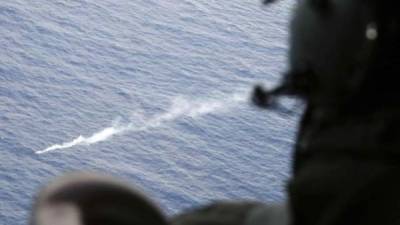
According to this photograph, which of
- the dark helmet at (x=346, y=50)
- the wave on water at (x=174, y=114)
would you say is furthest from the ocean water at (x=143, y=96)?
the dark helmet at (x=346, y=50)

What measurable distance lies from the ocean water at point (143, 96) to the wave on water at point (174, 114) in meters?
0.01

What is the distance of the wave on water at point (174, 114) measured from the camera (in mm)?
8492

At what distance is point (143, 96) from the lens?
28.6 feet

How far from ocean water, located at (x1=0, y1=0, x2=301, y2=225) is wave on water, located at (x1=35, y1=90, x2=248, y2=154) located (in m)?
0.01

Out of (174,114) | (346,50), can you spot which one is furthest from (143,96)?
(346,50)

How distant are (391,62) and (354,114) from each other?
3 centimetres

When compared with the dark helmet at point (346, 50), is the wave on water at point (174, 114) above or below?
below

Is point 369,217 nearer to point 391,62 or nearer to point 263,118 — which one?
point 391,62

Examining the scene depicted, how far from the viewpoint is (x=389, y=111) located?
1.48ft

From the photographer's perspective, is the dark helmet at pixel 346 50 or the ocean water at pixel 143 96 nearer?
the dark helmet at pixel 346 50

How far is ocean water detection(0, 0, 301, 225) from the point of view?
305 inches

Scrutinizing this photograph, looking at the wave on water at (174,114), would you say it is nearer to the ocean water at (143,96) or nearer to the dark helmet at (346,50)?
the ocean water at (143,96)

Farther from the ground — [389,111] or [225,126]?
[389,111]

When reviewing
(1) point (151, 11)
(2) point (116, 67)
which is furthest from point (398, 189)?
(1) point (151, 11)
